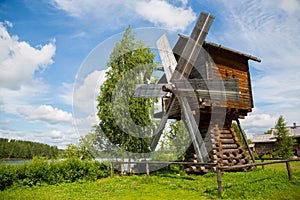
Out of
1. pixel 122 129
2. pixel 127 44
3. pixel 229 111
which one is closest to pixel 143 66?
pixel 127 44

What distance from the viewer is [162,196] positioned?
856 cm

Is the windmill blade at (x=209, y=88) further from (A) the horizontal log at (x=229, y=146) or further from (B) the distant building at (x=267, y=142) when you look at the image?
(B) the distant building at (x=267, y=142)

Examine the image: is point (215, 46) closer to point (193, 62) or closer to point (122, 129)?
point (193, 62)

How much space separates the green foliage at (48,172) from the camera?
39.3ft

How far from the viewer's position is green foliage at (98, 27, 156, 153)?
56.0 ft

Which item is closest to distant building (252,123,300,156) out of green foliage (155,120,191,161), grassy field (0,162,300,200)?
green foliage (155,120,191,161)

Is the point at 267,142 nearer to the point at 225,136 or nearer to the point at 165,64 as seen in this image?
the point at 225,136

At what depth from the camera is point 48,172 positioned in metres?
12.8

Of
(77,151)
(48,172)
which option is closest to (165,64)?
(48,172)

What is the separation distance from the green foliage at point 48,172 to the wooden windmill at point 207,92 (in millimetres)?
4225

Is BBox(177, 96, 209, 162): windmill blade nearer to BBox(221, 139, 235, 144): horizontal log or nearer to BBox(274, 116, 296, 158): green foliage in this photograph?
BBox(221, 139, 235, 144): horizontal log

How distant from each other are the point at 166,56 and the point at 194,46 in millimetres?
2957

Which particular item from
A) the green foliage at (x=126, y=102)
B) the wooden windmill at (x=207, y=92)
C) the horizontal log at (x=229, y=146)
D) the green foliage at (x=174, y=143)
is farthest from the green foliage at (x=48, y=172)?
the horizontal log at (x=229, y=146)

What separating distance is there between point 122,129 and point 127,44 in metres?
6.54
